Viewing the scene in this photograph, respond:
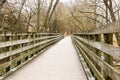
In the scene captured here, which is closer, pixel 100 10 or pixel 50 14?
pixel 50 14

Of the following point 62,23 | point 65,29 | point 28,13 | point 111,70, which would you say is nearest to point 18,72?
point 111,70

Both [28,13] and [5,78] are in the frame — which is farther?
[28,13]

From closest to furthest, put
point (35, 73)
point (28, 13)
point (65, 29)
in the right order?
point (35, 73), point (28, 13), point (65, 29)

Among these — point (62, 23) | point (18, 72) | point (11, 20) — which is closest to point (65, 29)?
point (62, 23)

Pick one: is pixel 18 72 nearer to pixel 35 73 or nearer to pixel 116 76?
pixel 35 73

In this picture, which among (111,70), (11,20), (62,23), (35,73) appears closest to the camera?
(111,70)

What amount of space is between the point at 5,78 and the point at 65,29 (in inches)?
2757

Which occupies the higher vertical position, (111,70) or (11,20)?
(11,20)

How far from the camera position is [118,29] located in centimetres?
229

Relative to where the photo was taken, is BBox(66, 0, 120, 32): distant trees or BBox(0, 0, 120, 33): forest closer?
BBox(66, 0, 120, 32): distant trees

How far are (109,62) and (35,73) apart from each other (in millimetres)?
2892

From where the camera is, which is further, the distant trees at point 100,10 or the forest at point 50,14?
the forest at point 50,14

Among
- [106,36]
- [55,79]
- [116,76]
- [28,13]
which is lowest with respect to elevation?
[55,79]

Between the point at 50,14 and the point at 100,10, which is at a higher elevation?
the point at 100,10
